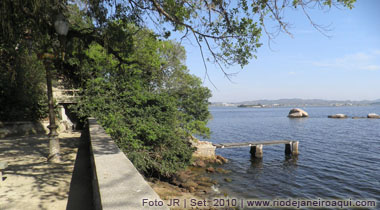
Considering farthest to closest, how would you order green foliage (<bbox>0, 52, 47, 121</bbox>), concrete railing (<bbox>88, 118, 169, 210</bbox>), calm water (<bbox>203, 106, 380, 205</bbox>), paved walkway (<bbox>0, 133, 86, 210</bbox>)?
green foliage (<bbox>0, 52, 47, 121</bbox>)
calm water (<bbox>203, 106, 380, 205</bbox>)
paved walkway (<bbox>0, 133, 86, 210</bbox>)
concrete railing (<bbox>88, 118, 169, 210</bbox>)

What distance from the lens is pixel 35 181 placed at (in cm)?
540

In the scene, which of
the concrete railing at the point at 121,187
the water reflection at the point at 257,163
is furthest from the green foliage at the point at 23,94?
the water reflection at the point at 257,163

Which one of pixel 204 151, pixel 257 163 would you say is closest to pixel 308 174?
pixel 257 163

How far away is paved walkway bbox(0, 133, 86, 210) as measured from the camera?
4284 mm

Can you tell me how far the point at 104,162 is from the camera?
381 cm

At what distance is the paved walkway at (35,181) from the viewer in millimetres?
4284

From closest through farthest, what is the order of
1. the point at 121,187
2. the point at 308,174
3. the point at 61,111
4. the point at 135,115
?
the point at 121,187, the point at 135,115, the point at 308,174, the point at 61,111

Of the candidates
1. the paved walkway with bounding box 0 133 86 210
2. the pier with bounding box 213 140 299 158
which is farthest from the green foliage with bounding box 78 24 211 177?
the pier with bounding box 213 140 299 158

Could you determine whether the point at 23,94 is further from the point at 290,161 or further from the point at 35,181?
the point at 290,161

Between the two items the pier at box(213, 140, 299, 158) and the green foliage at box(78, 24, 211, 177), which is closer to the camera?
the green foliage at box(78, 24, 211, 177)

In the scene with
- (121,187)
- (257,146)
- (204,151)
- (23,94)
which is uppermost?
(23,94)

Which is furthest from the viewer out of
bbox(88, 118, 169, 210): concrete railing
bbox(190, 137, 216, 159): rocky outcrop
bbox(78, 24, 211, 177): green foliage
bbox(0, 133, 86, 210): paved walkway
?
bbox(190, 137, 216, 159): rocky outcrop

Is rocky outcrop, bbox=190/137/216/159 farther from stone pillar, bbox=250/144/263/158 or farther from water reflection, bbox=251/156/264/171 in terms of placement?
stone pillar, bbox=250/144/263/158

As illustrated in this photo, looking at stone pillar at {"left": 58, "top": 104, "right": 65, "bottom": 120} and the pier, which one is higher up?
stone pillar at {"left": 58, "top": 104, "right": 65, "bottom": 120}
